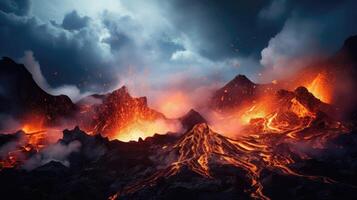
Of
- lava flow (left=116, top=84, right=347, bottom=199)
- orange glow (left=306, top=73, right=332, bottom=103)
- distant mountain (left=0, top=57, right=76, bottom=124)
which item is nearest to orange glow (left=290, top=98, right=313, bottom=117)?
lava flow (left=116, top=84, right=347, bottom=199)

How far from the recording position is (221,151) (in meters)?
125

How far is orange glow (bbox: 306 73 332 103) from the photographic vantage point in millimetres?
175625

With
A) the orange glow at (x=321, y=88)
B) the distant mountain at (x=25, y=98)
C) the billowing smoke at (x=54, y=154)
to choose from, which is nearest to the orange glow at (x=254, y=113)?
the orange glow at (x=321, y=88)

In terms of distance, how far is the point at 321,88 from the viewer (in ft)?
592

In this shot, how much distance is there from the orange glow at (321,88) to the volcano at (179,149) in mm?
468

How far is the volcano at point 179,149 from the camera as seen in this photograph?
322 feet

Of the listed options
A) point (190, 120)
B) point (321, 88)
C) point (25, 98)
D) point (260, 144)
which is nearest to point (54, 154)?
point (25, 98)

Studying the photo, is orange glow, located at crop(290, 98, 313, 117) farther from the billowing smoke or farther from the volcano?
the billowing smoke

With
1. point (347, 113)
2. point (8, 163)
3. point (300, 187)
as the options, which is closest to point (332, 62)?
point (347, 113)

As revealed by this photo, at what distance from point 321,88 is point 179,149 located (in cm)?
8309

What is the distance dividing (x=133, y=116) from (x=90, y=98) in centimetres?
3219

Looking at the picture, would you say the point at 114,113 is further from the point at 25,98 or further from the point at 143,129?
the point at 25,98

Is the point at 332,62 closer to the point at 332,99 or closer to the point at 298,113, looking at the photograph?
the point at 332,99

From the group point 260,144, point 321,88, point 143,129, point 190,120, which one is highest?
point 321,88
